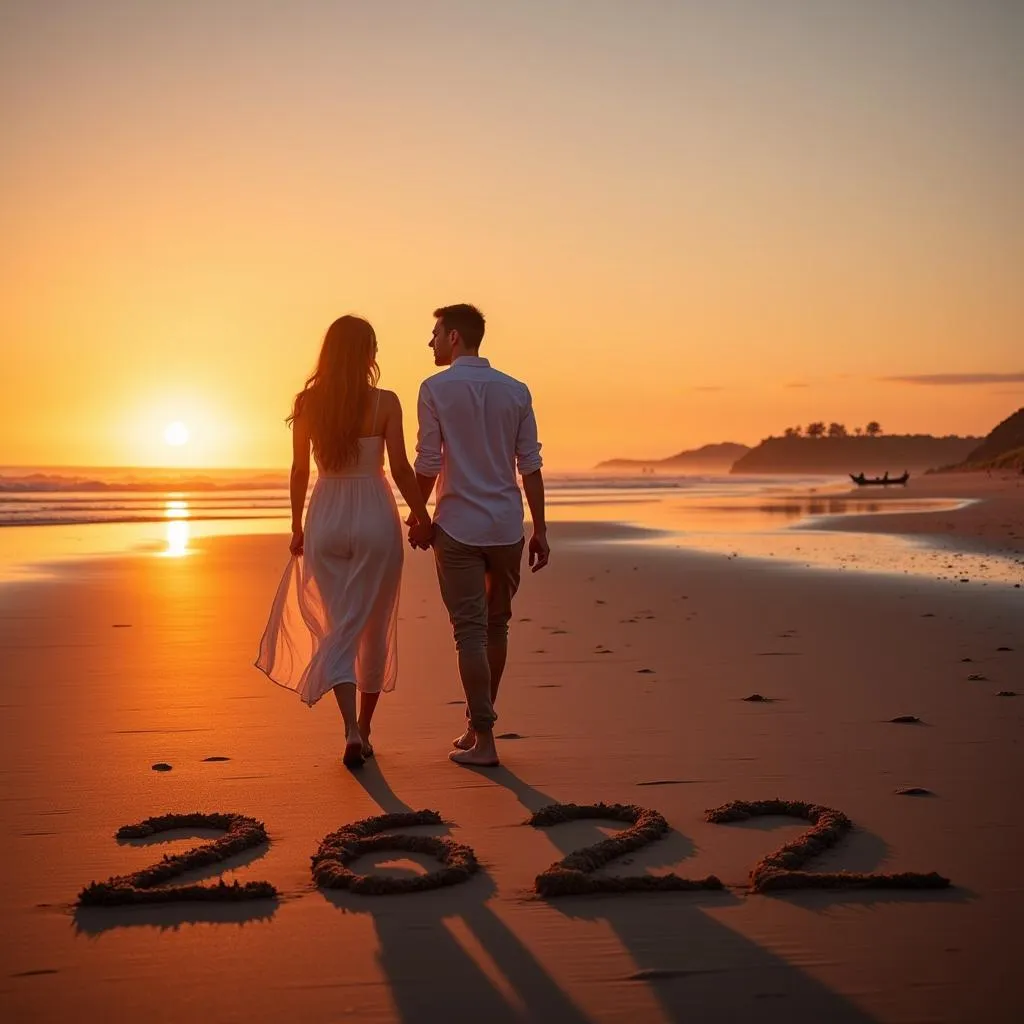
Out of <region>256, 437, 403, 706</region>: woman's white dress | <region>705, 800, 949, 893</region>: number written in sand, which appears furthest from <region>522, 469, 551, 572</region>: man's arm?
<region>705, 800, 949, 893</region>: number written in sand

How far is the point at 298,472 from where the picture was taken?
612 cm

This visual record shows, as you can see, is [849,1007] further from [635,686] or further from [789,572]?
[789,572]

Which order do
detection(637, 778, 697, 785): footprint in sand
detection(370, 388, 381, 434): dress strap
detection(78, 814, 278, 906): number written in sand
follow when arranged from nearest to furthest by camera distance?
1. detection(78, 814, 278, 906): number written in sand
2. detection(637, 778, 697, 785): footprint in sand
3. detection(370, 388, 381, 434): dress strap

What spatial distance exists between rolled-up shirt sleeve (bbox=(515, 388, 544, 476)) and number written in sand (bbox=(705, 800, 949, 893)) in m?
2.22

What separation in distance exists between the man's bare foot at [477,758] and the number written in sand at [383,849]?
84cm

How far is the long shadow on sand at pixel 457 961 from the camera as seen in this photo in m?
2.97

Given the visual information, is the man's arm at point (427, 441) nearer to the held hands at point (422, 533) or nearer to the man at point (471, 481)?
the man at point (471, 481)

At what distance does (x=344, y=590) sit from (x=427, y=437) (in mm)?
873

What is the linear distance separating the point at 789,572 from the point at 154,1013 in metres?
12.1

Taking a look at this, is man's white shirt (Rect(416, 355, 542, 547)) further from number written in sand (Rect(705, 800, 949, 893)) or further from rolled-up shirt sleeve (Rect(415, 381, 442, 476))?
number written in sand (Rect(705, 800, 949, 893))

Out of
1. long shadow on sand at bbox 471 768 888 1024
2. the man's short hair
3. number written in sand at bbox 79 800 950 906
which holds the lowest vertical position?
long shadow on sand at bbox 471 768 888 1024

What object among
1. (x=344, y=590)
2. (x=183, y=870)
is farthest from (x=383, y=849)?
(x=344, y=590)

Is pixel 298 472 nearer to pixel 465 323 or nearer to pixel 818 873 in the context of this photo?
pixel 465 323

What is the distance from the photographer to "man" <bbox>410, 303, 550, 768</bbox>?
19.2 feet
